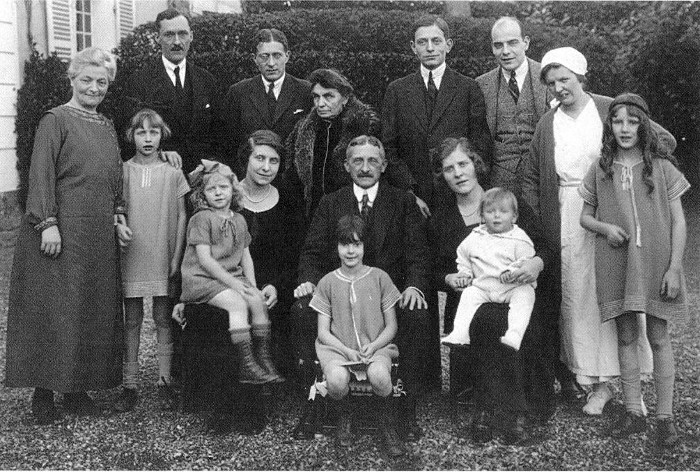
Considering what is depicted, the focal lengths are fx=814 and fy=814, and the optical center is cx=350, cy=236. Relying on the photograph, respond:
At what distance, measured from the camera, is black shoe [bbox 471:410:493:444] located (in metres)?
4.10

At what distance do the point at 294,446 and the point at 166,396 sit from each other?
107 centimetres

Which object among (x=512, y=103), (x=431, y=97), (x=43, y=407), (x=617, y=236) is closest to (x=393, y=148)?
(x=431, y=97)

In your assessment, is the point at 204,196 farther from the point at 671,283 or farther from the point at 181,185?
the point at 671,283

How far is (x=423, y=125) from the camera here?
5.07 metres

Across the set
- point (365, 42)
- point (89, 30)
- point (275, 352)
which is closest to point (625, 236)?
point (275, 352)


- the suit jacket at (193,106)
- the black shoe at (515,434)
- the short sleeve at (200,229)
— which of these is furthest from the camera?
the suit jacket at (193,106)

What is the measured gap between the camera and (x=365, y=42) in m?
9.18

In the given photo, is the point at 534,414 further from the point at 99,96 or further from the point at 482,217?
the point at 99,96

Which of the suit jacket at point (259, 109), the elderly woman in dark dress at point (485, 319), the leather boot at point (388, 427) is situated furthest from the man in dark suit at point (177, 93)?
the leather boot at point (388, 427)

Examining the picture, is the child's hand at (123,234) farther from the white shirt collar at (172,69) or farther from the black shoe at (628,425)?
the black shoe at (628,425)

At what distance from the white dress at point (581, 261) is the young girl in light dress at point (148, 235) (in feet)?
7.29

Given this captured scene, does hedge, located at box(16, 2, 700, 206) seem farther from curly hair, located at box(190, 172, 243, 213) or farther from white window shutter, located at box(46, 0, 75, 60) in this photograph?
curly hair, located at box(190, 172, 243, 213)

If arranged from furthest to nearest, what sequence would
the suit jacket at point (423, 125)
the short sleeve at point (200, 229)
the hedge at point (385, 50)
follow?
the hedge at point (385, 50), the suit jacket at point (423, 125), the short sleeve at point (200, 229)

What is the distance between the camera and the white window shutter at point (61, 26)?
1077 centimetres
